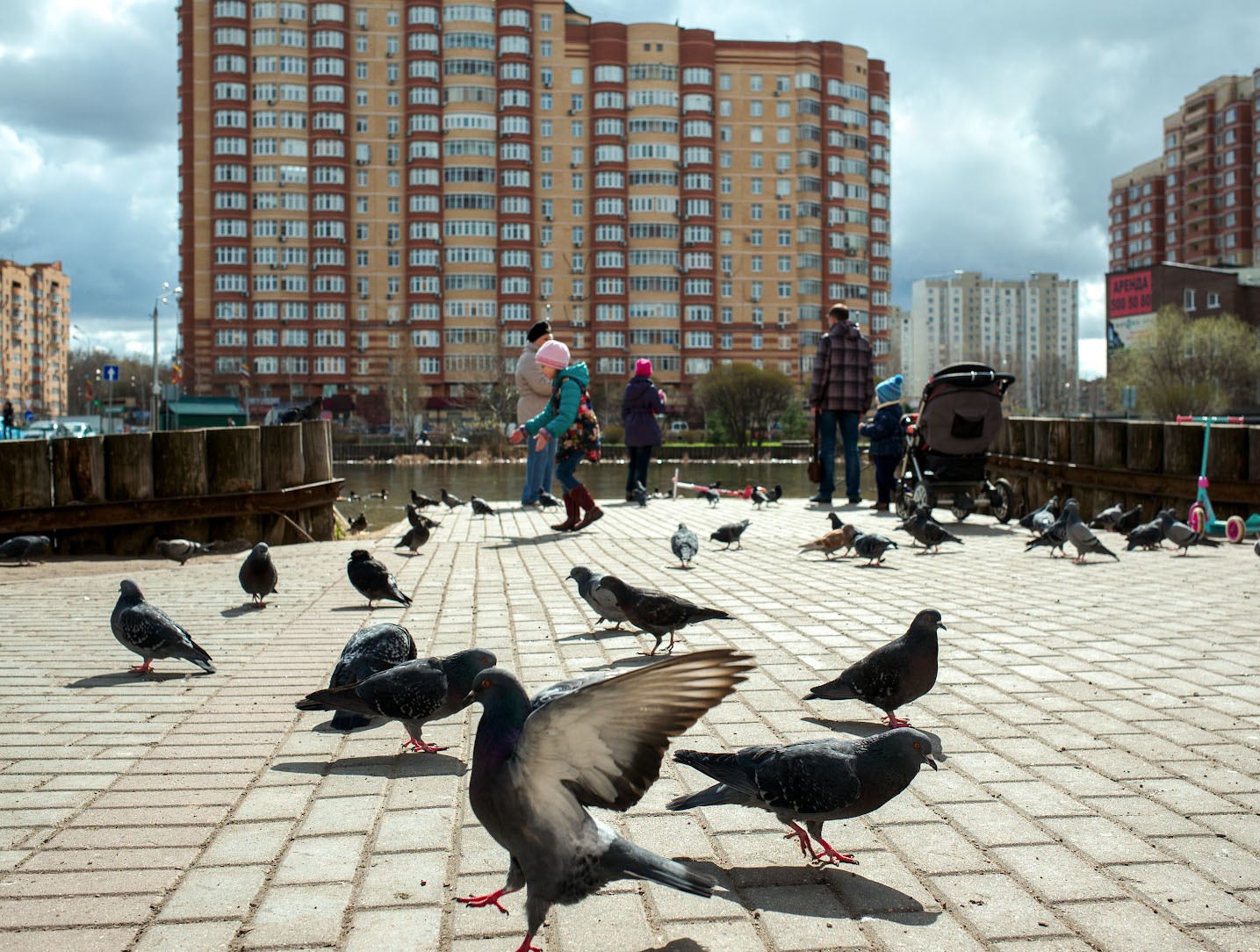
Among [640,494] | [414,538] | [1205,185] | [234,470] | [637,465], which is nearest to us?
[414,538]

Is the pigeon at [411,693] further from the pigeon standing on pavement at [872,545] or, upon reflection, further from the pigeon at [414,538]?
the pigeon at [414,538]

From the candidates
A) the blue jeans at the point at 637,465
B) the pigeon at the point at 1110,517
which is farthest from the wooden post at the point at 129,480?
the pigeon at the point at 1110,517

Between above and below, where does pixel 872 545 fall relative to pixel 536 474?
below

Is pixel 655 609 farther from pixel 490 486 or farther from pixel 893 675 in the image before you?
pixel 490 486

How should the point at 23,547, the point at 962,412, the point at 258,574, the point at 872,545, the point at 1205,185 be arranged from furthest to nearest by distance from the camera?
the point at 1205,185, the point at 962,412, the point at 23,547, the point at 872,545, the point at 258,574

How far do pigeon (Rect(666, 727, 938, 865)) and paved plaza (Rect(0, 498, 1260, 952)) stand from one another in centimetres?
20

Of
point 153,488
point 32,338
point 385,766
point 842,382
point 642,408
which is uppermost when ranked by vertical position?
point 32,338

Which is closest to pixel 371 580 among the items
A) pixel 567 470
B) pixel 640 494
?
pixel 567 470

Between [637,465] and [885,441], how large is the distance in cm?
509

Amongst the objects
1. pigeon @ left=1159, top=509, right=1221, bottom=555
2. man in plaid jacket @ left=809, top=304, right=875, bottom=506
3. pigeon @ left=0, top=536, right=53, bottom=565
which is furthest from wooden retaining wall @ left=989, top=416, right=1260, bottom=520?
pigeon @ left=0, top=536, right=53, bottom=565

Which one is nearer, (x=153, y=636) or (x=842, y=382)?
(x=153, y=636)

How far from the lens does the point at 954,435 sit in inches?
623

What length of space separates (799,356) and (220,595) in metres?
91.7

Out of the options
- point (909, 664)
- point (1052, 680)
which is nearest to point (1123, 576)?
point (1052, 680)
